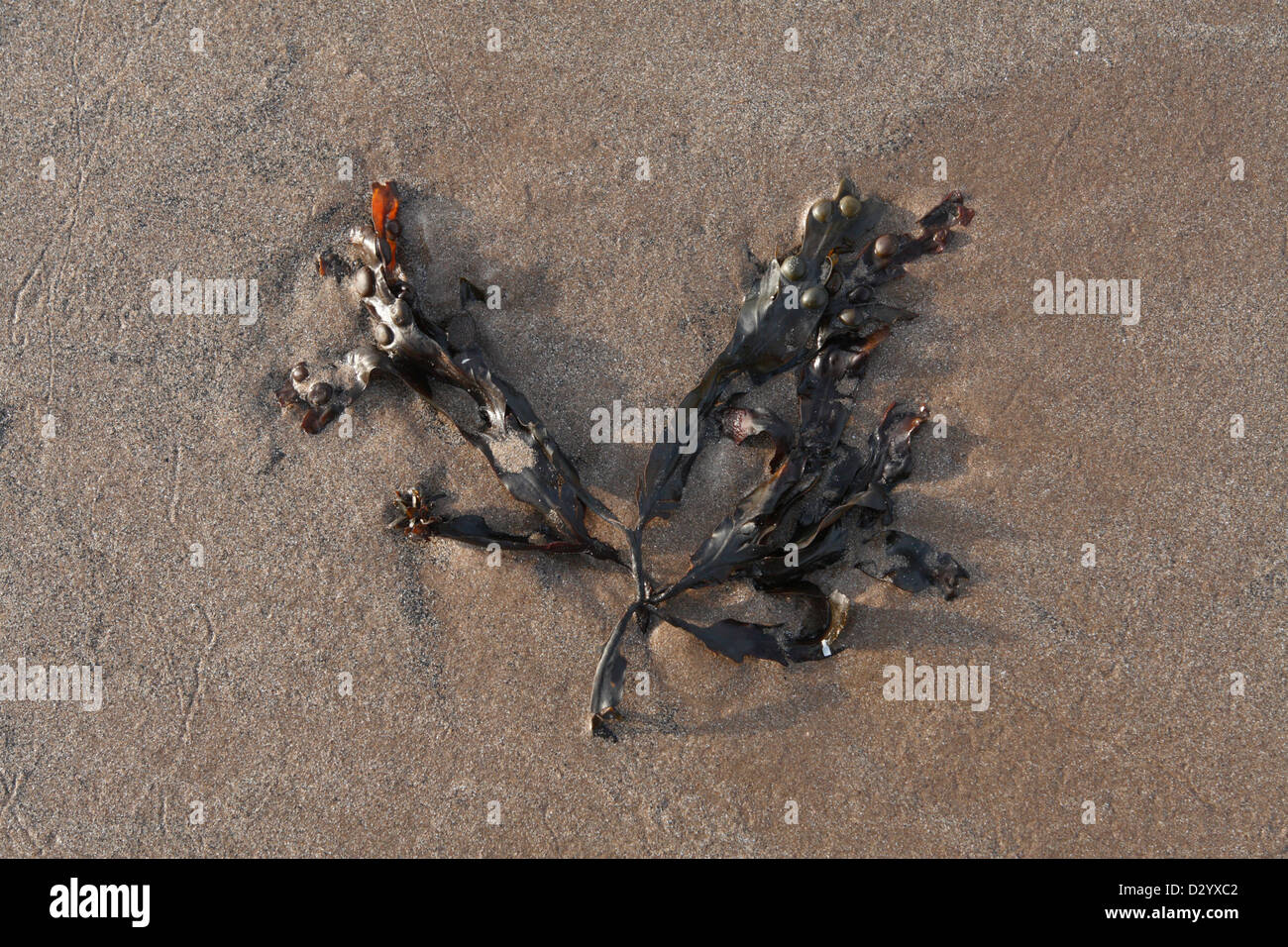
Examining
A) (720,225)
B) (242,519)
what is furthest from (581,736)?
(720,225)

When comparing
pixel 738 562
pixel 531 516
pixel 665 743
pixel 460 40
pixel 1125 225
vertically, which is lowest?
pixel 665 743

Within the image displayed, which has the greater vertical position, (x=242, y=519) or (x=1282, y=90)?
(x=1282, y=90)

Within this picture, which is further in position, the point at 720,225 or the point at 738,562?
the point at 720,225

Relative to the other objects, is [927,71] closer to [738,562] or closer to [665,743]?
[738,562]
